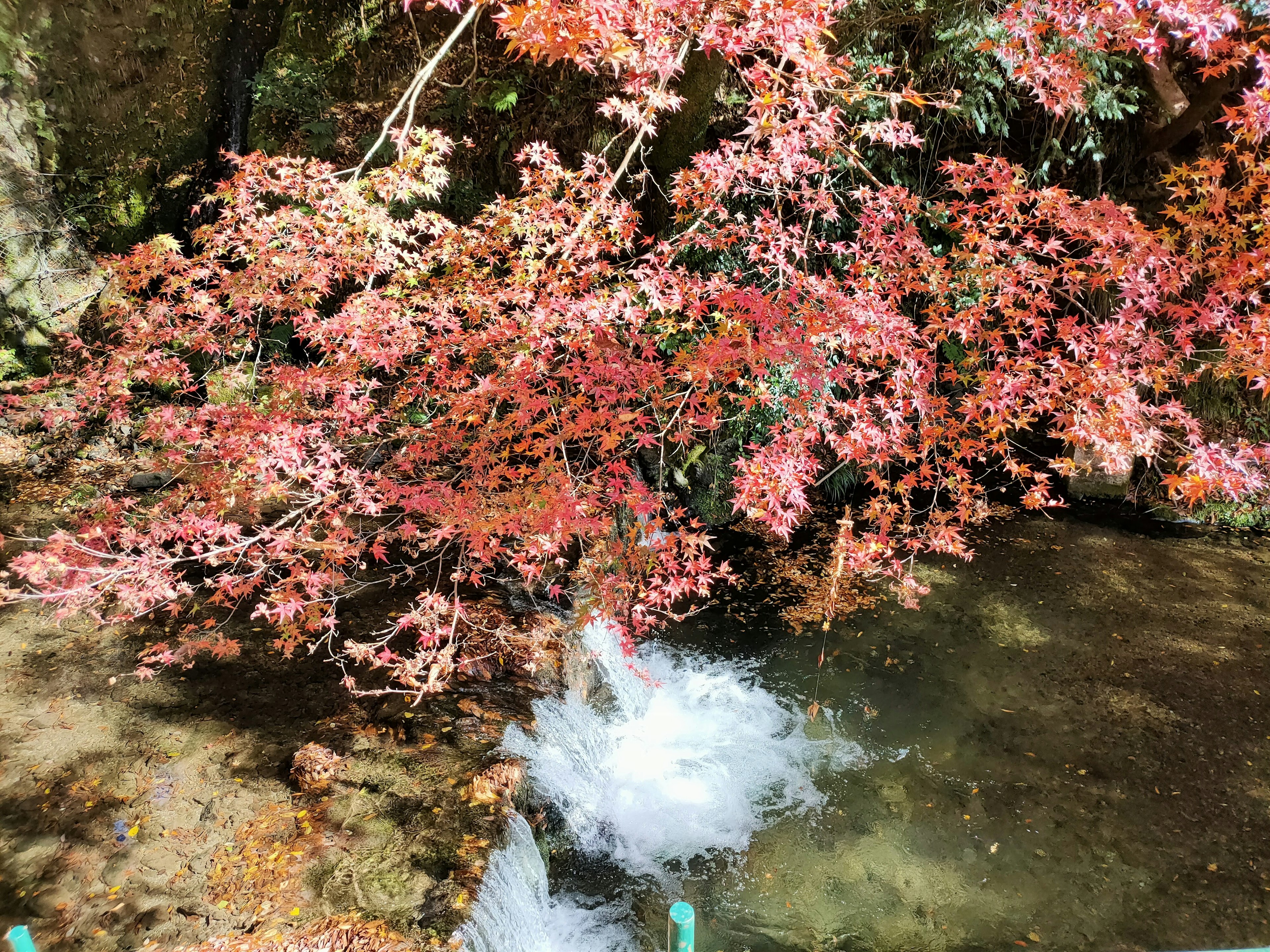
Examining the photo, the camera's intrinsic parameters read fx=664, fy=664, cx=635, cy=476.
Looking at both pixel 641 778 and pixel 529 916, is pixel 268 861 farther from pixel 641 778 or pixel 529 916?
pixel 641 778

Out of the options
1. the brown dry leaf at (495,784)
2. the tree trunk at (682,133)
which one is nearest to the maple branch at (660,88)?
the tree trunk at (682,133)

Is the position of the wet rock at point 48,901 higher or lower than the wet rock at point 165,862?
lower

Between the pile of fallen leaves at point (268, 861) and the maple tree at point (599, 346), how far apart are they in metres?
0.92

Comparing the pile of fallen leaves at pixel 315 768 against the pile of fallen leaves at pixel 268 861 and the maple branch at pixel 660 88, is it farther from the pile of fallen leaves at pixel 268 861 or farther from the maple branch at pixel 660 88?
the maple branch at pixel 660 88

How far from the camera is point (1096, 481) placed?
838 cm

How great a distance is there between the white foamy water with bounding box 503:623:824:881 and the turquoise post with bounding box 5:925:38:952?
8.20 feet

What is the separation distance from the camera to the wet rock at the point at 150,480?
680 centimetres

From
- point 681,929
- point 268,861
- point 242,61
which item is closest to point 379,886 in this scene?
point 268,861

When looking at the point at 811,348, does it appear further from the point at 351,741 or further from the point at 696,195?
the point at 351,741

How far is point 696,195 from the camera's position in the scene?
5.45 m

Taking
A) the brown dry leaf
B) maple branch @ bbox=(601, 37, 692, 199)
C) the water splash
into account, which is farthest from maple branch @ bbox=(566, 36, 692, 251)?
the water splash

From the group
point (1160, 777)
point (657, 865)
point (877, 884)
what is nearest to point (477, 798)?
point (657, 865)

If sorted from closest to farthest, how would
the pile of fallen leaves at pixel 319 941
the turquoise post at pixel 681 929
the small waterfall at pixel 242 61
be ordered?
the turquoise post at pixel 681 929, the pile of fallen leaves at pixel 319 941, the small waterfall at pixel 242 61

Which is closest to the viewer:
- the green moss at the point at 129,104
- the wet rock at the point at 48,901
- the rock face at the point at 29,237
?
the wet rock at the point at 48,901
